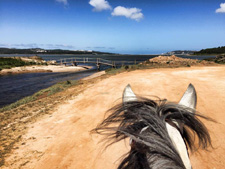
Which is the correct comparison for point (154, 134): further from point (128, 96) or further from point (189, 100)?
point (189, 100)

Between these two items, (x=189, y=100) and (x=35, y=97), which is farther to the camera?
(x=35, y=97)

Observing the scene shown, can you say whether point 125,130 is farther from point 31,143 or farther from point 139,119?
point 31,143

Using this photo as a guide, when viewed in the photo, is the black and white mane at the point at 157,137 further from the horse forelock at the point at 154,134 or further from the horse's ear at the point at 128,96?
the horse's ear at the point at 128,96

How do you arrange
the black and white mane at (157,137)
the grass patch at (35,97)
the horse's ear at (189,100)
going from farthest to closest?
1. the grass patch at (35,97)
2. the horse's ear at (189,100)
3. the black and white mane at (157,137)

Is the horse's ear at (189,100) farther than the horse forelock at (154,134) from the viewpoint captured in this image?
Yes

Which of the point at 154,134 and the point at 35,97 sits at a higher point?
the point at 154,134

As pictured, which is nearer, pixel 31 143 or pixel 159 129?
pixel 159 129

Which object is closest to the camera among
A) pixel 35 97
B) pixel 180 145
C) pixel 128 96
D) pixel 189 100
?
pixel 180 145

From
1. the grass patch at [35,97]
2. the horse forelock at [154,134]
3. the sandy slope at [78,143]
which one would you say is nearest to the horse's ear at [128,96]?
the horse forelock at [154,134]

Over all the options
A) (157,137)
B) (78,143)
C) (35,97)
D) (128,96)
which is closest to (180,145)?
(157,137)

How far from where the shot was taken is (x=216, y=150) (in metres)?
2.53

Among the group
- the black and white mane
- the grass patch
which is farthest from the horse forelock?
the grass patch

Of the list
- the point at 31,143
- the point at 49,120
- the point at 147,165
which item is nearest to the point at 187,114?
the point at 147,165

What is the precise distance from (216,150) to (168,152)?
224 cm
